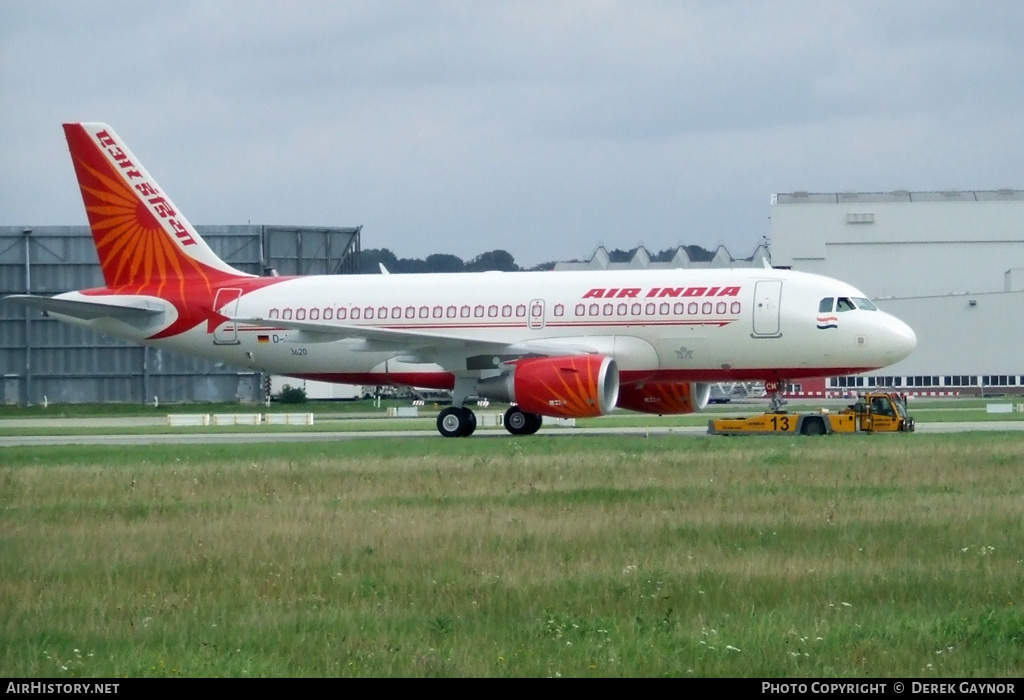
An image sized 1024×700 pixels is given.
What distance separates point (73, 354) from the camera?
7756 centimetres

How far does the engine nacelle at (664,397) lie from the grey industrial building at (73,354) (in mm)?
43767

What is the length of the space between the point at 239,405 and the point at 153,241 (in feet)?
114

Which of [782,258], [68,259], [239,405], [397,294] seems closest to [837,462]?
[397,294]

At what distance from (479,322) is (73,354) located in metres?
48.9

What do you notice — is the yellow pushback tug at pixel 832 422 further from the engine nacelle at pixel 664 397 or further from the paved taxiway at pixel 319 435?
the engine nacelle at pixel 664 397

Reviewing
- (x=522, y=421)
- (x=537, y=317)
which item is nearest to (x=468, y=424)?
(x=522, y=421)

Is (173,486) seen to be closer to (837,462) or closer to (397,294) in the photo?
(837,462)

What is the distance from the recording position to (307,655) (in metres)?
9.59

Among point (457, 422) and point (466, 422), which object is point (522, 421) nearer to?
point (466, 422)

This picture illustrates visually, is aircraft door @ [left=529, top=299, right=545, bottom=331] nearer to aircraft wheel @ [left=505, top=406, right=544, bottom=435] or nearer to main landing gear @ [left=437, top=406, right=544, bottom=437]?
main landing gear @ [left=437, top=406, right=544, bottom=437]

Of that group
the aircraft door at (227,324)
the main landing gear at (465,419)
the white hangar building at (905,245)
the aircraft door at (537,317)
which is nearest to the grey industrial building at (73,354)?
the white hangar building at (905,245)

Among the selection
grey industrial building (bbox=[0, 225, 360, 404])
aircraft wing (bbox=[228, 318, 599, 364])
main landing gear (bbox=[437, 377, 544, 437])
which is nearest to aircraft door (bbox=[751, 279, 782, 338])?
aircraft wing (bbox=[228, 318, 599, 364])

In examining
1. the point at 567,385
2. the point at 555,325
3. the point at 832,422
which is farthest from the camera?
the point at 555,325

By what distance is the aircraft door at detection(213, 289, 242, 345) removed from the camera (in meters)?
37.2
